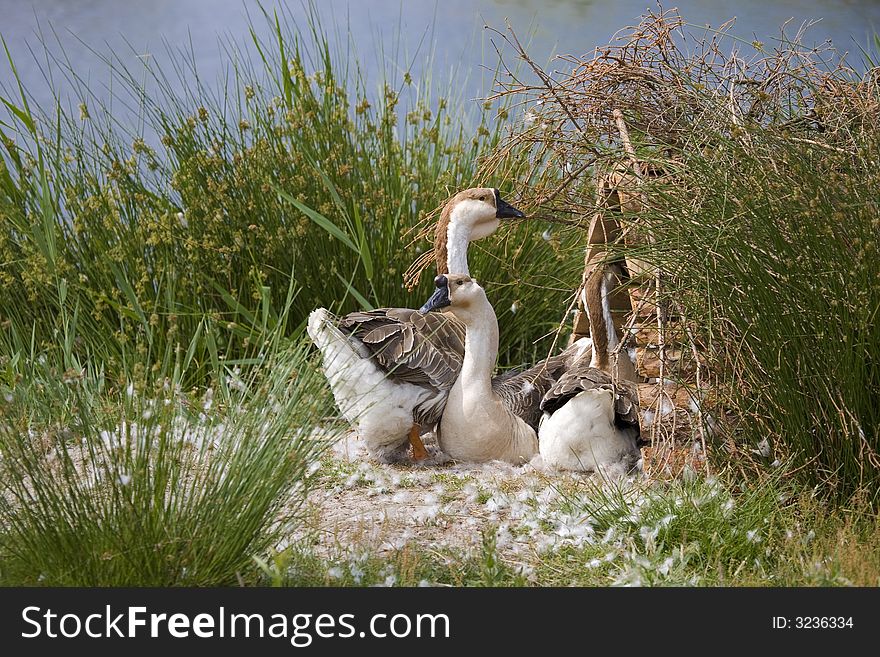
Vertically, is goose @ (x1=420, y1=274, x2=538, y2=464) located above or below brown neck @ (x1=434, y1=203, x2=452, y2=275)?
below

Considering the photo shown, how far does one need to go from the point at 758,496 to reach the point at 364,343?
1667mm

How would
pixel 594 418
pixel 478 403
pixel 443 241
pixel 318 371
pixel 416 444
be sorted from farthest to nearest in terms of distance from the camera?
pixel 443 241 < pixel 416 444 < pixel 478 403 < pixel 594 418 < pixel 318 371

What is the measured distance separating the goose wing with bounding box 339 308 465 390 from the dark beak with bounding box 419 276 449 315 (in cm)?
6

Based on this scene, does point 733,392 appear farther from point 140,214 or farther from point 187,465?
point 140,214

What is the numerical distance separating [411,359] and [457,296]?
333 mm

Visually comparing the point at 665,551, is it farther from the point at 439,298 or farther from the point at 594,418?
the point at 439,298

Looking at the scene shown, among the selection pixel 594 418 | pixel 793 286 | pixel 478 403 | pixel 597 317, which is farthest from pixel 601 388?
pixel 793 286

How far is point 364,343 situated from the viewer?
4199mm

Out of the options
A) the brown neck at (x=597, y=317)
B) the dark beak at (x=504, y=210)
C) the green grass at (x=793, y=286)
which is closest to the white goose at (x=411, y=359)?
the dark beak at (x=504, y=210)

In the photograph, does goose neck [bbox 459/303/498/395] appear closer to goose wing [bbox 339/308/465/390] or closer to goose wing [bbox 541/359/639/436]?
goose wing [bbox 339/308/465/390]

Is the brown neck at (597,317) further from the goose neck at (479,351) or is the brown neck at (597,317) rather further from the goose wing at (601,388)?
the goose neck at (479,351)

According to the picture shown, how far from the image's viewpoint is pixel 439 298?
418 centimetres

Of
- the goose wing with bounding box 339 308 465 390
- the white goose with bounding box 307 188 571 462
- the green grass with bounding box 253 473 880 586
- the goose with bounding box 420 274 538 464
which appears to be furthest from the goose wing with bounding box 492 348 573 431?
the green grass with bounding box 253 473 880 586

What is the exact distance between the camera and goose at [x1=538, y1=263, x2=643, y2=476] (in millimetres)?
4074
